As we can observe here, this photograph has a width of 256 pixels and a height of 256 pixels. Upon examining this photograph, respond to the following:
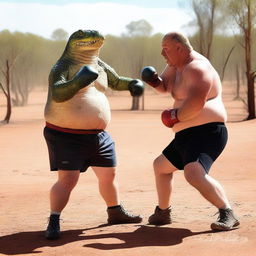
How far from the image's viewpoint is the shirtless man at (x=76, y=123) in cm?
435

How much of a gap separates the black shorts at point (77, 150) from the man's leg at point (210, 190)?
740 millimetres

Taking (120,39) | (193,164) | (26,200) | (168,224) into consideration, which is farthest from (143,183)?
(120,39)

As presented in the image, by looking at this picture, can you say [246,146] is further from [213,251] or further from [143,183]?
[213,251]

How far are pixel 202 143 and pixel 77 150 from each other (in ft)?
3.08

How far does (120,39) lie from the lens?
204 ft

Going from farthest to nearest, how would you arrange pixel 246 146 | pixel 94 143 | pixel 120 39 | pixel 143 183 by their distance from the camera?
pixel 120 39 < pixel 246 146 < pixel 143 183 < pixel 94 143

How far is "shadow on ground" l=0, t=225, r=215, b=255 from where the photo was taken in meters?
3.98

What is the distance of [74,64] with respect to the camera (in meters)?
4.51

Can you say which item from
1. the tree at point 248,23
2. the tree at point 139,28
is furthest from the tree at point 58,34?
the tree at point 248,23

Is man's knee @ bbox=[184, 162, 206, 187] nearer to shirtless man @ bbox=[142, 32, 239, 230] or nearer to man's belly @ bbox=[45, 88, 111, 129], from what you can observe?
shirtless man @ bbox=[142, 32, 239, 230]

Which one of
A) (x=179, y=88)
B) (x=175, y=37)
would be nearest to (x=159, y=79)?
(x=179, y=88)

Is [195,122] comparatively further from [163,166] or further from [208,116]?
[163,166]

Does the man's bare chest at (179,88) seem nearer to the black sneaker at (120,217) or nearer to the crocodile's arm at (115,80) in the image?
the crocodile's arm at (115,80)

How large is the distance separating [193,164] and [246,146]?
7344 millimetres
